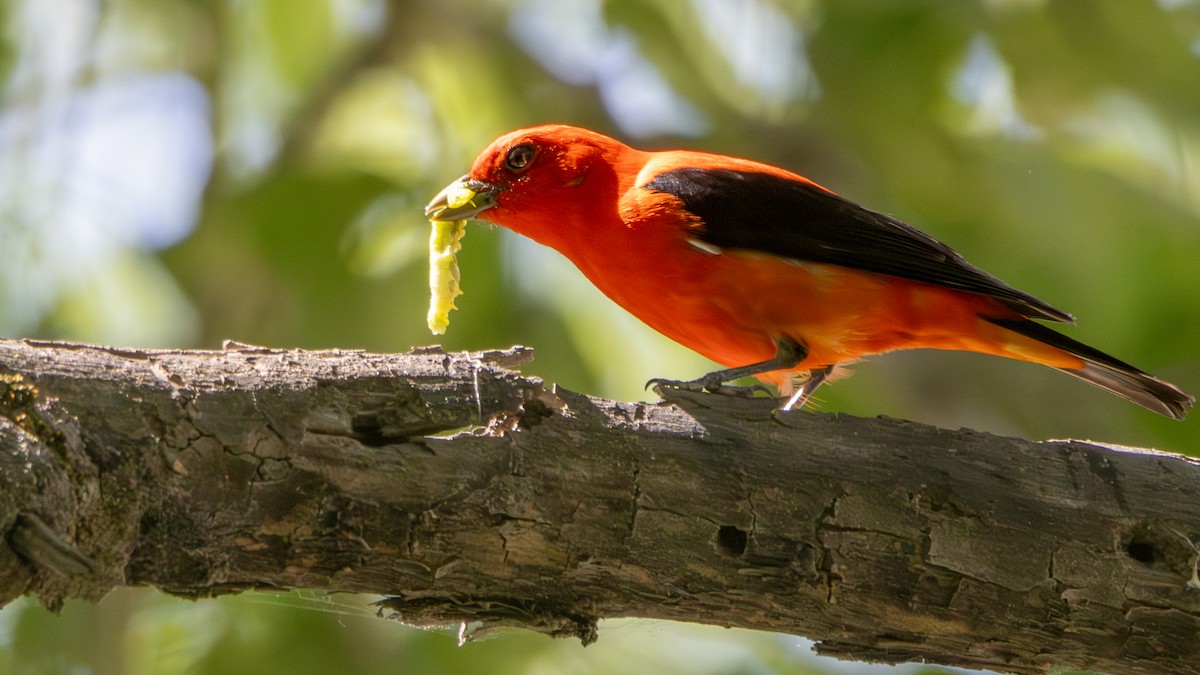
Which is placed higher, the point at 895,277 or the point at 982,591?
the point at 895,277

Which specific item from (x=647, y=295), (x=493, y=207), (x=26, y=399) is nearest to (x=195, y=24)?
(x=493, y=207)

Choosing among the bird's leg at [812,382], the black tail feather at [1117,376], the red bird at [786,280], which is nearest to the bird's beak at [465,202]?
the red bird at [786,280]

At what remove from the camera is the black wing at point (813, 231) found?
16.1ft

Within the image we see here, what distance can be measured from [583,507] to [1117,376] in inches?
109

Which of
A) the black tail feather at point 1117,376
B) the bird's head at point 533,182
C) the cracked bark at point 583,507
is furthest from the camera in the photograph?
the bird's head at point 533,182

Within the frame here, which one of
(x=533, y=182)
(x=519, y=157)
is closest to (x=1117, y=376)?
(x=533, y=182)

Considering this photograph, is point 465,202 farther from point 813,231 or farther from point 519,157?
point 813,231

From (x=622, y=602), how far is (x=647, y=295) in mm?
1876

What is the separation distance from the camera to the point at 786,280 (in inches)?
190

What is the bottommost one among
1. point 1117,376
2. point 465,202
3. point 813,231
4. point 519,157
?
point 1117,376

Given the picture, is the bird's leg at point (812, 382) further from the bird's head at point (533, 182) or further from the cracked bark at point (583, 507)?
the cracked bark at point (583, 507)

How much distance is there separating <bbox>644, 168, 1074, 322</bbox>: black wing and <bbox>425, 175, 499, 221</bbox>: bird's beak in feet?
2.60

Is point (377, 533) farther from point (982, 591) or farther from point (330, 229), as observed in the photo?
point (330, 229)

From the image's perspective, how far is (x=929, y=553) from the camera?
134 inches
